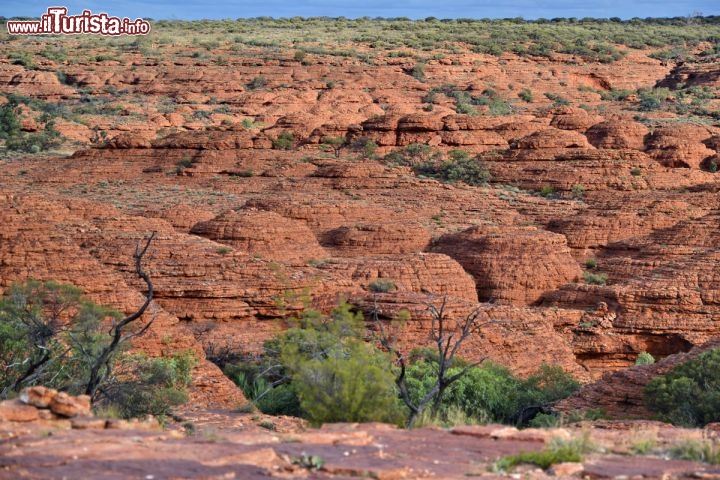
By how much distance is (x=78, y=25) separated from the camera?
104 meters

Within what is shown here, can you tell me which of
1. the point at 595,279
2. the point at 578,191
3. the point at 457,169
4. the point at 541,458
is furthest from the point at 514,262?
the point at 541,458

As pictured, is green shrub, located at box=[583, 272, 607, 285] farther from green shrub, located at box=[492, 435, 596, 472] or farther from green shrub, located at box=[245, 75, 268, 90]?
green shrub, located at box=[245, 75, 268, 90]

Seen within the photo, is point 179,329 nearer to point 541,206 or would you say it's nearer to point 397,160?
point 541,206

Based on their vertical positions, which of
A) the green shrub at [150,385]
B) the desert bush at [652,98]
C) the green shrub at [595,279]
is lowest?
the green shrub at [150,385]

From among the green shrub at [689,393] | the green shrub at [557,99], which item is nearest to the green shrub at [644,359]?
the green shrub at [689,393]

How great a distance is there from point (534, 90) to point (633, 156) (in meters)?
35.2

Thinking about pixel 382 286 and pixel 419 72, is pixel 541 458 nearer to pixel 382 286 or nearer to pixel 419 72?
pixel 382 286

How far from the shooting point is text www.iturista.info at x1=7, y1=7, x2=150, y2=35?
97750mm

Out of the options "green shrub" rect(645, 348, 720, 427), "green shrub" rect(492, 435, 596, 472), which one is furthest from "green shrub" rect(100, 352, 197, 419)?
"green shrub" rect(492, 435, 596, 472)

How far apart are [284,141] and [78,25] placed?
41.1 m

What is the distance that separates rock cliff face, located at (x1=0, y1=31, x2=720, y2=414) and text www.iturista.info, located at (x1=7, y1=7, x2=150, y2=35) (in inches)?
186

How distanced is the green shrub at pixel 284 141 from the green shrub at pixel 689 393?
42.8 m

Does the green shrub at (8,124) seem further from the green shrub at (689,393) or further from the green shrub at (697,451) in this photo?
the green shrub at (697,451)

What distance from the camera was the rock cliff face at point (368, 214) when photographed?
A: 3584 centimetres
